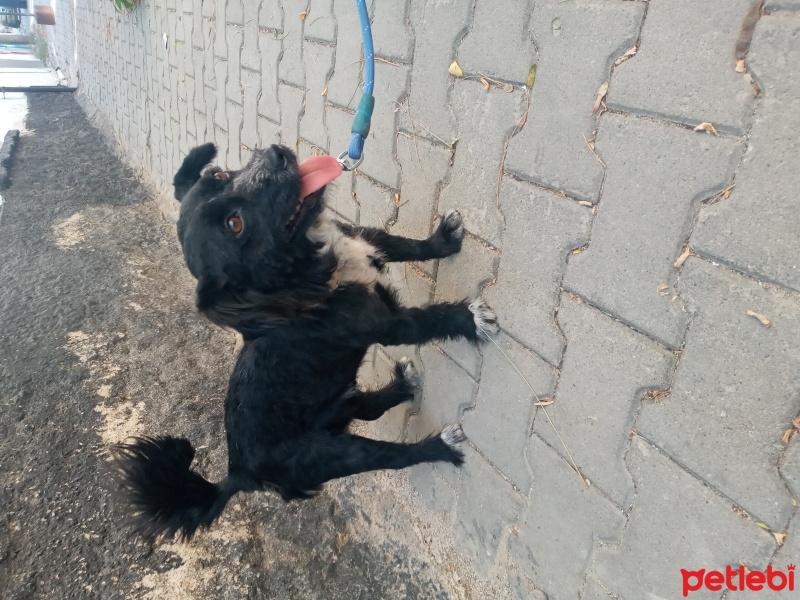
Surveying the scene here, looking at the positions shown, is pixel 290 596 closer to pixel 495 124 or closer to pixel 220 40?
pixel 495 124

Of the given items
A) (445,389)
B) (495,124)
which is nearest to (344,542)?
(445,389)

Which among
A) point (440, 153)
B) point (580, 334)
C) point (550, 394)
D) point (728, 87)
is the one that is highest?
point (728, 87)

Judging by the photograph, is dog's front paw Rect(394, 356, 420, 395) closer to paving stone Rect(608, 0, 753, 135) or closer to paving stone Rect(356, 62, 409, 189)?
paving stone Rect(356, 62, 409, 189)

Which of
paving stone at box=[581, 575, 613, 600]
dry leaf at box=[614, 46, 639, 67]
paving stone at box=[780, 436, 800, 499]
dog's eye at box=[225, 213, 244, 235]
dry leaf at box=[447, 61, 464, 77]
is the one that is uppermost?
dry leaf at box=[614, 46, 639, 67]

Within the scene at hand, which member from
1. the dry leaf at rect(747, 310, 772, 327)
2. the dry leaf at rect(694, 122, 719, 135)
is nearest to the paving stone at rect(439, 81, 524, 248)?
the dry leaf at rect(694, 122, 719, 135)

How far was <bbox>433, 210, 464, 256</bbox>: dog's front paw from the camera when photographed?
2094mm

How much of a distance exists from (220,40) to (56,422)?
2.73 m

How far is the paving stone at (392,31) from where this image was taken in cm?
219

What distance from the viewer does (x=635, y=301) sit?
1467mm

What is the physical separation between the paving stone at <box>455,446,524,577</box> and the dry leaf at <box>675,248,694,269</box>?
41.4 inches

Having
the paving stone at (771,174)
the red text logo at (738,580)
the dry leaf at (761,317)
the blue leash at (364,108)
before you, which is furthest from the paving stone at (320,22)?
the red text logo at (738,580)

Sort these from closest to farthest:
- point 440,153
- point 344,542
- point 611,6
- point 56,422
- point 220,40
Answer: point 611,6 < point 440,153 < point 344,542 < point 56,422 < point 220,40

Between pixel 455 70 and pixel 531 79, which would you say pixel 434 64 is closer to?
pixel 455 70

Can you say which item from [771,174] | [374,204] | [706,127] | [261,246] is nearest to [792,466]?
[771,174]
